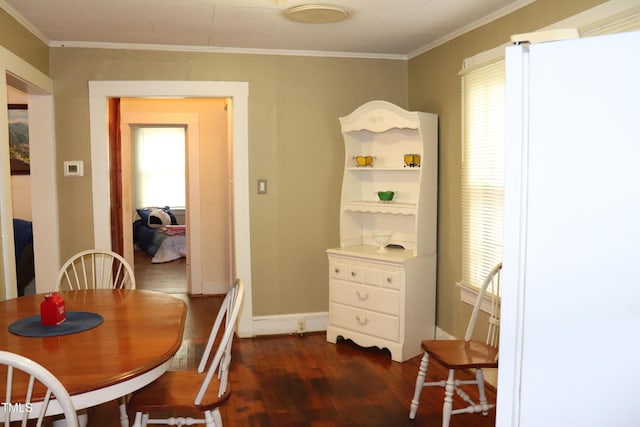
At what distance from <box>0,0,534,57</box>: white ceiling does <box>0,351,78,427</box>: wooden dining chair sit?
225 cm

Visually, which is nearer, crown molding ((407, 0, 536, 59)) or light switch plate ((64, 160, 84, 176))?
crown molding ((407, 0, 536, 59))

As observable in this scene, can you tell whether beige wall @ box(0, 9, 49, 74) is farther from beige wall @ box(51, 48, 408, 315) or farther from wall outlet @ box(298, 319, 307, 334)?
wall outlet @ box(298, 319, 307, 334)

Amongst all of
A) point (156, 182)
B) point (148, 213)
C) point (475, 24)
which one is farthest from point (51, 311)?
point (156, 182)

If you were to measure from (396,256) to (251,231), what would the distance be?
1.23 metres

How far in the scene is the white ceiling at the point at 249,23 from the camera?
3160mm

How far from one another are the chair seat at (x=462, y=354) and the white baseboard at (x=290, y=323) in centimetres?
183

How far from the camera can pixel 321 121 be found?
455 centimetres

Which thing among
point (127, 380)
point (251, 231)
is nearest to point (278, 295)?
point (251, 231)

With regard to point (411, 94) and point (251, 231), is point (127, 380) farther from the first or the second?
point (411, 94)

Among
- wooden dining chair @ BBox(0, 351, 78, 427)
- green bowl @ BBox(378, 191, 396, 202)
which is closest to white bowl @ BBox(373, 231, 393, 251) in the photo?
green bowl @ BBox(378, 191, 396, 202)

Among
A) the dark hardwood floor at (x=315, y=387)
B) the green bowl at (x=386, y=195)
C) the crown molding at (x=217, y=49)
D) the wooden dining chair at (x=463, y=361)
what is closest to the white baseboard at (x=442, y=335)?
the dark hardwood floor at (x=315, y=387)

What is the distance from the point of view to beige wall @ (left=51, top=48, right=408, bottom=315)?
4297 millimetres

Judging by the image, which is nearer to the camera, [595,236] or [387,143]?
[595,236]

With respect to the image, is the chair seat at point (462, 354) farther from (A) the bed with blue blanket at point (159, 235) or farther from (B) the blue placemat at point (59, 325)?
(A) the bed with blue blanket at point (159, 235)
